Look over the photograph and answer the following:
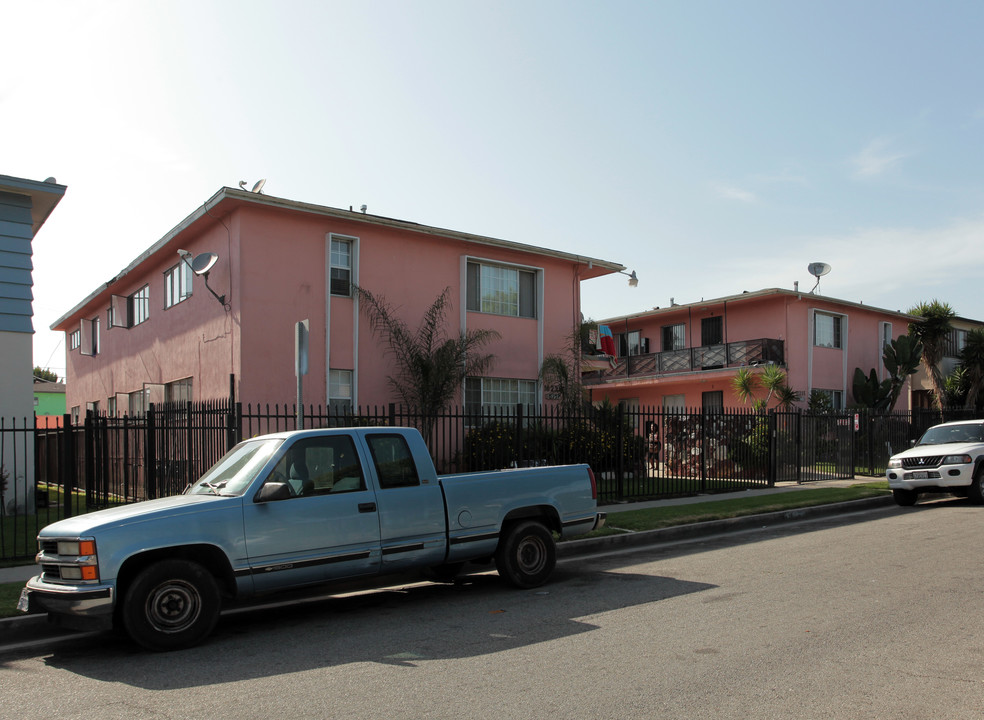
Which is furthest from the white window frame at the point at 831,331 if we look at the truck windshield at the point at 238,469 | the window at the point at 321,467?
the truck windshield at the point at 238,469

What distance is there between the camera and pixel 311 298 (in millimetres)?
17562

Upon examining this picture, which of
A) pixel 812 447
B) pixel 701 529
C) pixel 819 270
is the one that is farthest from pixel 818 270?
pixel 701 529

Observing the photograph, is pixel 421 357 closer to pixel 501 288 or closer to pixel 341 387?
pixel 341 387

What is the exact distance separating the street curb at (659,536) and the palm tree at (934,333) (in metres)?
16.8

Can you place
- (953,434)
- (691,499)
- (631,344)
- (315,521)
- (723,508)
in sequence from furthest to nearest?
(631,344)
(953,434)
(691,499)
(723,508)
(315,521)

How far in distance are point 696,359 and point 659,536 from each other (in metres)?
19.2

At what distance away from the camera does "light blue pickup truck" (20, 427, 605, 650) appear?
6270 millimetres

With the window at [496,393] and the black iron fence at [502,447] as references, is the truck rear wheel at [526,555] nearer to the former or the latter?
the black iron fence at [502,447]

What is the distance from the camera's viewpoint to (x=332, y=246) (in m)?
18.1

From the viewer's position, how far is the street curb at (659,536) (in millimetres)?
7004

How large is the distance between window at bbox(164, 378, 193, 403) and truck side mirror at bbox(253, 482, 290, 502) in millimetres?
12905

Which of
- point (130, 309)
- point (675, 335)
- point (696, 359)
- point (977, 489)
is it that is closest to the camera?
point (977, 489)

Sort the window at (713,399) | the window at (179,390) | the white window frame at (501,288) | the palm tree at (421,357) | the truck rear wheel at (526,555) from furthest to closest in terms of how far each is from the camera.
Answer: the window at (713,399) → the white window frame at (501,288) → the window at (179,390) → the palm tree at (421,357) → the truck rear wheel at (526,555)

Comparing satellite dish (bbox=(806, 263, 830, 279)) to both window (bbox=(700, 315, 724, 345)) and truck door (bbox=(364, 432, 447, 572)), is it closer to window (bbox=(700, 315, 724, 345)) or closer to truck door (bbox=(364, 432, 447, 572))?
window (bbox=(700, 315, 724, 345))
